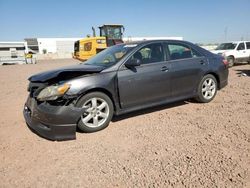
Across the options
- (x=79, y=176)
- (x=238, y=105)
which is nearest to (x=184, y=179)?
(x=79, y=176)

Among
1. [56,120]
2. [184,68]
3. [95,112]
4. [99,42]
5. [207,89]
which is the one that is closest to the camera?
[56,120]

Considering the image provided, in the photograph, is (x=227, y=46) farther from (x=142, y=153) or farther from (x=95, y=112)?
(x=142, y=153)

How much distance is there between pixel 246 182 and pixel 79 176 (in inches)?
75.6

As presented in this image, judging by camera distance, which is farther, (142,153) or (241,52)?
(241,52)

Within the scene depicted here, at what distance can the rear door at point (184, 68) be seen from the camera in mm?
4793

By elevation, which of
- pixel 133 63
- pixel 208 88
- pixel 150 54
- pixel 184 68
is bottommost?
pixel 208 88

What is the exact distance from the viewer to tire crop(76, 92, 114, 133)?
3.82 meters

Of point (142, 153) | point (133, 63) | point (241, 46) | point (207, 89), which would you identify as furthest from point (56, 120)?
point (241, 46)

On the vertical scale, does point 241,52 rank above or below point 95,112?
above

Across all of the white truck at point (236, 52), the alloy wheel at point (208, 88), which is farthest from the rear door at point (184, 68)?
the white truck at point (236, 52)

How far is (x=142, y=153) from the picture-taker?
318 centimetres

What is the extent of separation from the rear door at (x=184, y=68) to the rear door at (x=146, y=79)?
198 millimetres

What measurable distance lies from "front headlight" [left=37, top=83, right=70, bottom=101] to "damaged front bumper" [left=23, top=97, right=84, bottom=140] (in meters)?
0.11

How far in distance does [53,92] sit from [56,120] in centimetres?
46
